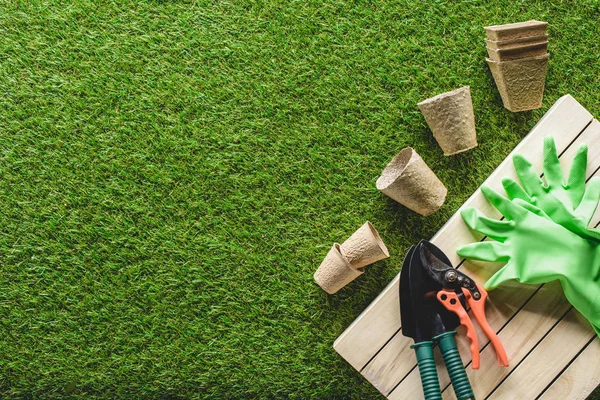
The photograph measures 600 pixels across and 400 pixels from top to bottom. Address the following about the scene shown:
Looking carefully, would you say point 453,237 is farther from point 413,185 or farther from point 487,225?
point 413,185

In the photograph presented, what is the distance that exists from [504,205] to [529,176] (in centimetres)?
13

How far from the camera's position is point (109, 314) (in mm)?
1696

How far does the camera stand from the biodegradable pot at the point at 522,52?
4.99 feet

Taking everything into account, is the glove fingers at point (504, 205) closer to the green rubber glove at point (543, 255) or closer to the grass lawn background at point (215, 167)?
the green rubber glove at point (543, 255)

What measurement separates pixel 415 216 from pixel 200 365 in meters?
0.91

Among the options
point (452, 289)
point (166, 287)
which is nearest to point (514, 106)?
point (452, 289)

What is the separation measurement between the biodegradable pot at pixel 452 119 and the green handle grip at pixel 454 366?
59 cm

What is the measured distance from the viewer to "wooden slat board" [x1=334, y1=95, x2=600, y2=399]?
1483mm

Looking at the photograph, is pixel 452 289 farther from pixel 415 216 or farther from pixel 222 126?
pixel 222 126

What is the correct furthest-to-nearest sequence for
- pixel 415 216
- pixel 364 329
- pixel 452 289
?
1. pixel 415 216
2. pixel 364 329
3. pixel 452 289

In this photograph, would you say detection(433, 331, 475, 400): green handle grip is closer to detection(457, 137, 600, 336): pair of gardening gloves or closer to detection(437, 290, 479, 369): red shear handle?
detection(437, 290, 479, 369): red shear handle

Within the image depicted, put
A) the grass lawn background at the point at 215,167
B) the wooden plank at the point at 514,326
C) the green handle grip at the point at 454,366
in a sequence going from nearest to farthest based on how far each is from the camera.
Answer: the green handle grip at the point at 454,366, the wooden plank at the point at 514,326, the grass lawn background at the point at 215,167

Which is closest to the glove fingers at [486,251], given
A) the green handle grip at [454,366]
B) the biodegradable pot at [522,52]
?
the green handle grip at [454,366]

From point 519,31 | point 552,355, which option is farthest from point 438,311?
point 519,31
